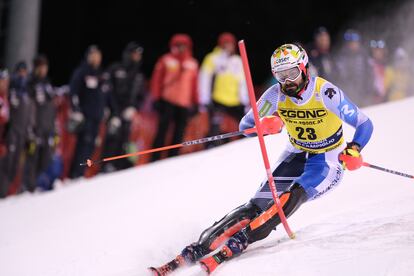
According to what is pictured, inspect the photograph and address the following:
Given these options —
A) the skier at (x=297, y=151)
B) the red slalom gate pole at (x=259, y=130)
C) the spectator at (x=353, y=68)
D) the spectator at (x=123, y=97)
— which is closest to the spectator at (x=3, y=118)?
the spectator at (x=123, y=97)

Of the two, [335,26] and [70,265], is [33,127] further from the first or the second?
[335,26]

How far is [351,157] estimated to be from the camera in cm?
555

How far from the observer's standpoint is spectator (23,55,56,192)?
31.7 ft

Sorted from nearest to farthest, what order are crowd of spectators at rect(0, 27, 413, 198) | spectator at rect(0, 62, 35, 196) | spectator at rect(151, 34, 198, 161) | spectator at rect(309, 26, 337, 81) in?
spectator at rect(0, 62, 35, 196)
crowd of spectators at rect(0, 27, 413, 198)
spectator at rect(151, 34, 198, 161)
spectator at rect(309, 26, 337, 81)

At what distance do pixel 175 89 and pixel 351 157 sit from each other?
486 cm

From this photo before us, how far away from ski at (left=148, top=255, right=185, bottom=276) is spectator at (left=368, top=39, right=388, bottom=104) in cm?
696

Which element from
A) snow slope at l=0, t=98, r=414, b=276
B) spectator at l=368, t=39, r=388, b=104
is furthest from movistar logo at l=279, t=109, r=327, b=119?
spectator at l=368, t=39, r=388, b=104

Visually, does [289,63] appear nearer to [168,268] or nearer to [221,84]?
[168,268]

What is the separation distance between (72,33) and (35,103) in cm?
641

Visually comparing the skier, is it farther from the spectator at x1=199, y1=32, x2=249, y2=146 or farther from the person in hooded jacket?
the person in hooded jacket

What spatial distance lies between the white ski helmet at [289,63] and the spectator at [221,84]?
4378 mm

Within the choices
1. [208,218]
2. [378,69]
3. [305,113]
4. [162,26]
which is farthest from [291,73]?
[162,26]

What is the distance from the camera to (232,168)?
29.0 ft

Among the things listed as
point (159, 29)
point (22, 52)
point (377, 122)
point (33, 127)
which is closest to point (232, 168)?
point (377, 122)
